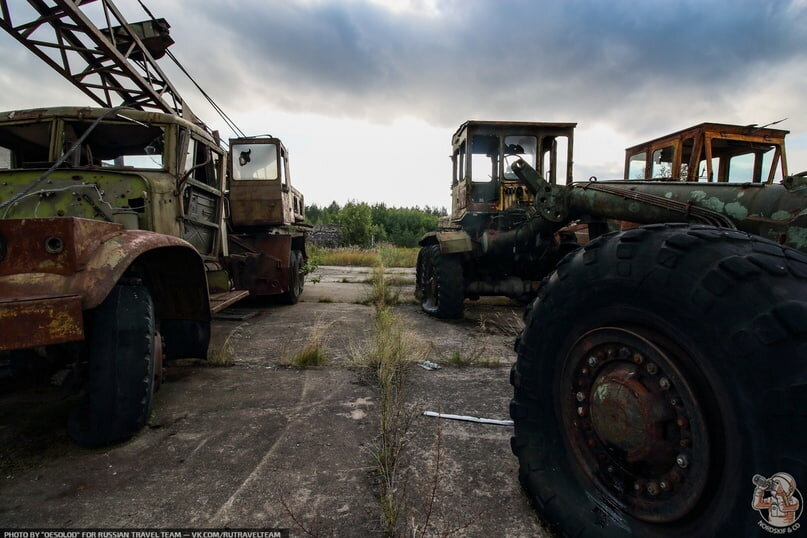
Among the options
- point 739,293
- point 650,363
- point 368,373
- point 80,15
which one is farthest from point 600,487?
point 80,15

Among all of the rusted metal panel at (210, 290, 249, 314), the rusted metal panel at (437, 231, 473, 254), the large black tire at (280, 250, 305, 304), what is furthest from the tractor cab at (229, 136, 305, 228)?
the rusted metal panel at (437, 231, 473, 254)

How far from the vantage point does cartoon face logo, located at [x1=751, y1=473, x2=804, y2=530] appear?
923mm

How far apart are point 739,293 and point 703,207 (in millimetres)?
1689

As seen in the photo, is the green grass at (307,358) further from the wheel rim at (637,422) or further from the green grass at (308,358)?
the wheel rim at (637,422)

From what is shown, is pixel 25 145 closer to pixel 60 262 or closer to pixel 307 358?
pixel 60 262

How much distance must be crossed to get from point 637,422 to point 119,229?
8.68 ft

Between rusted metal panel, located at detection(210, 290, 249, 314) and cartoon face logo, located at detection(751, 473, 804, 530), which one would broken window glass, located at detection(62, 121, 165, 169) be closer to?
rusted metal panel, located at detection(210, 290, 249, 314)

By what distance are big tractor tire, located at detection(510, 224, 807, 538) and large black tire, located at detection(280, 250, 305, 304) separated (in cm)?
560

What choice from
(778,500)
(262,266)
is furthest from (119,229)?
(262,266)

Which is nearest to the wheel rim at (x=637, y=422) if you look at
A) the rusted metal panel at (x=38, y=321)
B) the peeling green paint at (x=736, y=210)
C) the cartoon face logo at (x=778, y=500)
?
the cartoon face logo at (x=778, y=500)

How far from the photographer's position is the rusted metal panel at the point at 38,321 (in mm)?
1674

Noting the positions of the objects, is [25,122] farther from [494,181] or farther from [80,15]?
[494,181]

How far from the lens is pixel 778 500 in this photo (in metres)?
0.94

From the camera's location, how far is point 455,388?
3.07 m
